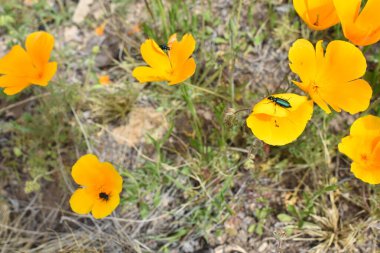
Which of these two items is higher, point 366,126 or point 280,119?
point 280,119

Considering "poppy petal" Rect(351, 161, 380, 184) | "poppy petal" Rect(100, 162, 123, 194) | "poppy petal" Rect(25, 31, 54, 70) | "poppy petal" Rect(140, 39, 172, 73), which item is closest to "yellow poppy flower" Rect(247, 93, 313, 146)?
"poppy petal" Rect(351, 161, 380, 184)

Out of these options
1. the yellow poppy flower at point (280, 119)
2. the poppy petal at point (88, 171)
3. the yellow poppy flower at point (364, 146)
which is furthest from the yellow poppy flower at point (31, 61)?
the yellow poppy flower at point (364, 146)

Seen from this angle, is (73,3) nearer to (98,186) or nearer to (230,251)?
(98,186)

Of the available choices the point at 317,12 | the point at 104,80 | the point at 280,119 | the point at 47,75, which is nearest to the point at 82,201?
the point at 47,75

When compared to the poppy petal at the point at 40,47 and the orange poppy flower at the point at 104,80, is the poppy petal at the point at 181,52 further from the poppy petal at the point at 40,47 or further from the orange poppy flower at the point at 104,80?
the orange poppy flower at the point at 104,80

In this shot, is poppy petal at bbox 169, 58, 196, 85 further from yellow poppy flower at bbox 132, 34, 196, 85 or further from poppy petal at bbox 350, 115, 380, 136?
poppy petal at bbox 350, 115, 380, 136

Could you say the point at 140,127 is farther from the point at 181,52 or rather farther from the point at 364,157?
the point at 364,157
